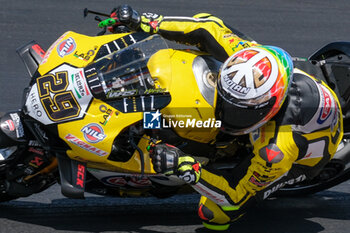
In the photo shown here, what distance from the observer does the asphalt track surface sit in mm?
5039

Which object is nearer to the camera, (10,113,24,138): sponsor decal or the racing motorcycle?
the racing motorcycle

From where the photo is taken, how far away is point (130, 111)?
14.0ft

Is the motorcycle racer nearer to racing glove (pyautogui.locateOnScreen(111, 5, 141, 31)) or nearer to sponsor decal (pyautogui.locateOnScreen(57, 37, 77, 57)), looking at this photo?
sponsor decal (pyautogui.locateOnScreen(57, 37, 77, 57))

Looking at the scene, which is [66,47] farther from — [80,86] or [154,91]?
[154,91]

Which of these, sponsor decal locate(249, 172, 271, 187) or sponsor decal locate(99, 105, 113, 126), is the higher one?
sponsor decal locate(99, 105, 113, 126)

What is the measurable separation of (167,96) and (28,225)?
143cm

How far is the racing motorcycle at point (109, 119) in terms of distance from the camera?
4.28 meters

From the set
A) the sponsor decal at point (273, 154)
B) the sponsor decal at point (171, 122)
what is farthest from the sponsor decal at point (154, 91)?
the sponsor decal at point (273, 154)

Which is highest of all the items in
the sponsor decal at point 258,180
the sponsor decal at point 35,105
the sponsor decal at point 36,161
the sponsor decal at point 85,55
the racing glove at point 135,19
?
the racing glove at point 135,19

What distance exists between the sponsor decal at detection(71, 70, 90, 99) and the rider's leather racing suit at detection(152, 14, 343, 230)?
968 mm

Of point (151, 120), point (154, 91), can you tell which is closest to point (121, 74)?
point (154, 91)

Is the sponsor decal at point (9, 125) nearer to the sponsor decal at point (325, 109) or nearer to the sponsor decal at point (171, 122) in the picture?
the sponsor decal at point (171, 122)

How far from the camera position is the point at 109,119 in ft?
14.0

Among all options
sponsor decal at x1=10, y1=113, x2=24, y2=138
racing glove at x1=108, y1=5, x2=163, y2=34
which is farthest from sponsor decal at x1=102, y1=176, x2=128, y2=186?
racing glove at x1=108, y1=5, x2=163, y2=34
